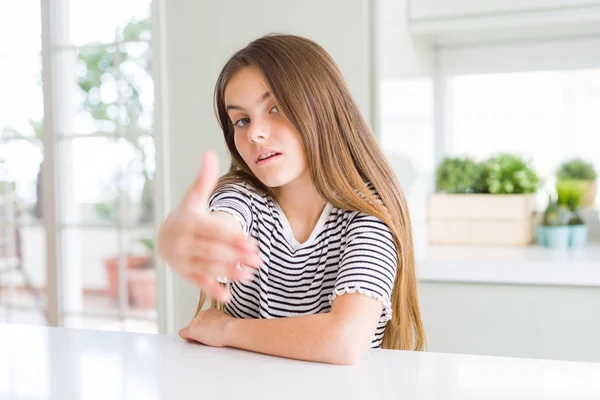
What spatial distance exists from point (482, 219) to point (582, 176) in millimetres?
465

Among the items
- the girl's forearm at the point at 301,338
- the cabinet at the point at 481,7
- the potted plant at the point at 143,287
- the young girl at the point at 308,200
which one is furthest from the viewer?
the potted plant at the point at 143,287

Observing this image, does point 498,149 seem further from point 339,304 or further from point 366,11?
point 339,304

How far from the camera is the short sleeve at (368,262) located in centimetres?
97

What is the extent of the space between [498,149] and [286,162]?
1512 millimetres

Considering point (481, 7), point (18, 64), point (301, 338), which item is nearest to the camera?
point (301, 338)

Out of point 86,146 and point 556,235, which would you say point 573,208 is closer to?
point 556,235

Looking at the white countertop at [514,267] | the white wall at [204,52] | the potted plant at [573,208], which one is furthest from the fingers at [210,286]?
the potted plant at [573,208]

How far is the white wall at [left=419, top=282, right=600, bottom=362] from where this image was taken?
1705mm

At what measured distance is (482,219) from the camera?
210cm

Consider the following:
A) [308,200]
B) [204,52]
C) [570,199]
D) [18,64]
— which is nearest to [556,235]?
[570,199]

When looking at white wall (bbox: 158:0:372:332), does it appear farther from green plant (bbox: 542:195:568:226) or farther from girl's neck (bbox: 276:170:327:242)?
girl's neck (bbox: 276:170:327:242)

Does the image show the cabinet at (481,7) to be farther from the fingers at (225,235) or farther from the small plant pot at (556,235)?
the fingers at (225,235)

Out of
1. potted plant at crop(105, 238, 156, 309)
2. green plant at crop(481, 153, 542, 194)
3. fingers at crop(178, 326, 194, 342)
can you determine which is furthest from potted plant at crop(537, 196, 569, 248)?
potted plant at crop(105, 238, 156, 309)

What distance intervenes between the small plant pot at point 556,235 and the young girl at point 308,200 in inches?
37.7
